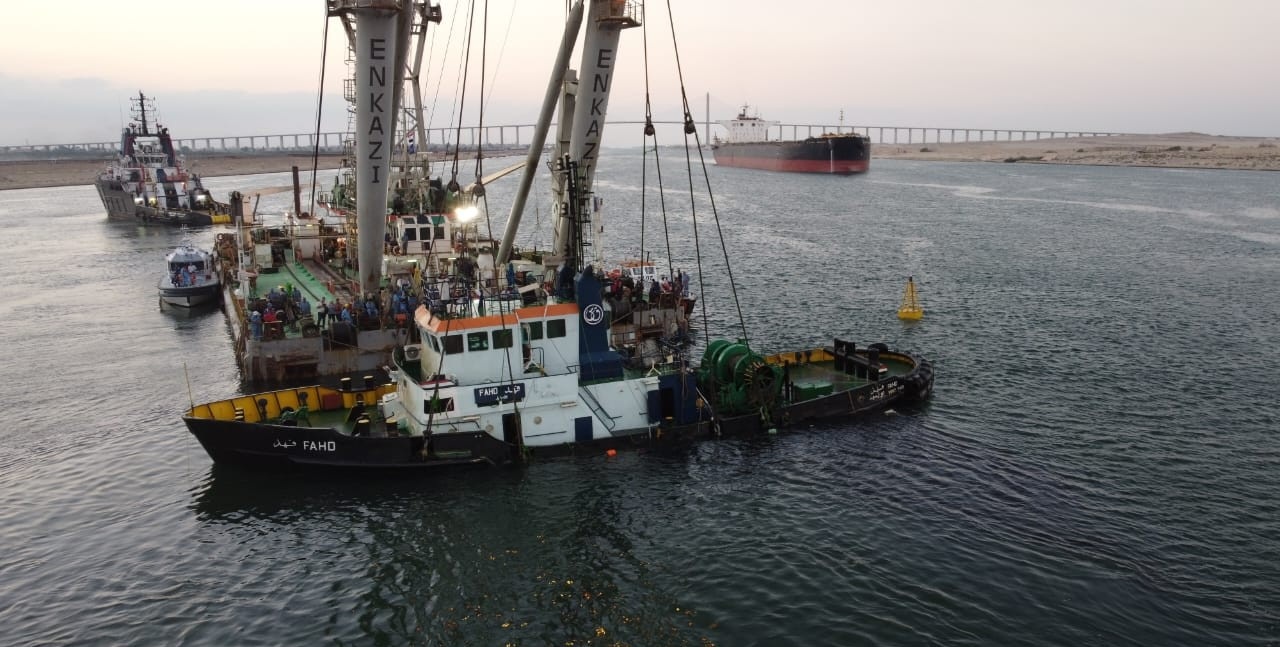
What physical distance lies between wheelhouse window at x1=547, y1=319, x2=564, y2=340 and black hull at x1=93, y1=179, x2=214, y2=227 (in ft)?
279

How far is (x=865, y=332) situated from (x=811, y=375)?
11511mm

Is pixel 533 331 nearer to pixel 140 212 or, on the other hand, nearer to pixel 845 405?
pixel 845 405

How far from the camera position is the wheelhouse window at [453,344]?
23706 mm

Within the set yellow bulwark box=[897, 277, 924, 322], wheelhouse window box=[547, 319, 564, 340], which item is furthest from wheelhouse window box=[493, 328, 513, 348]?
yellow bulwark box=[897, 277, 924, 322]

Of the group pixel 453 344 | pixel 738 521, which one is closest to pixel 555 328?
pixel 453 344

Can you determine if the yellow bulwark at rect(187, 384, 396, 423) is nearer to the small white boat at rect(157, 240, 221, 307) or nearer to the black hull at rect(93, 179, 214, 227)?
the small white boat at rect(157, 240, 221, 307)

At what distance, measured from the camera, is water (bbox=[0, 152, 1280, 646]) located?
671 inches

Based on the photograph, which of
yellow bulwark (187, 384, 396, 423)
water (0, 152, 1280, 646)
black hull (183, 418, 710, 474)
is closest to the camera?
water (0, 152, 1280, 646)

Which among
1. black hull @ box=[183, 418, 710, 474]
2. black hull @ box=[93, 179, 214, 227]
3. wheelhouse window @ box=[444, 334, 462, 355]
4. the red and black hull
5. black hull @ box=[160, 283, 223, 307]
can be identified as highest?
the red and black hull

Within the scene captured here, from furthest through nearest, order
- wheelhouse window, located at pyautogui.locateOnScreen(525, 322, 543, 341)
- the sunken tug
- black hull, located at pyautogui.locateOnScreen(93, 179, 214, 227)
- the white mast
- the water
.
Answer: black hull, located at pyautogui.locateOnScreen(93, 179, 214, 227) → the white mast → wheelhouse window, located at pyautogui.locateOnScreen(525, 322, 543, 341) → the sunken tug → the water

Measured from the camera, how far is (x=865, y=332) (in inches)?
1639

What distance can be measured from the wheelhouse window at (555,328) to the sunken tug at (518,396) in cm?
3

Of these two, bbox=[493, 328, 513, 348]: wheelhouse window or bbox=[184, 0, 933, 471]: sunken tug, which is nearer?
bbox=[184, 0, 933, 471]: sunken tug

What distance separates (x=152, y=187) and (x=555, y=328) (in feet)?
337
